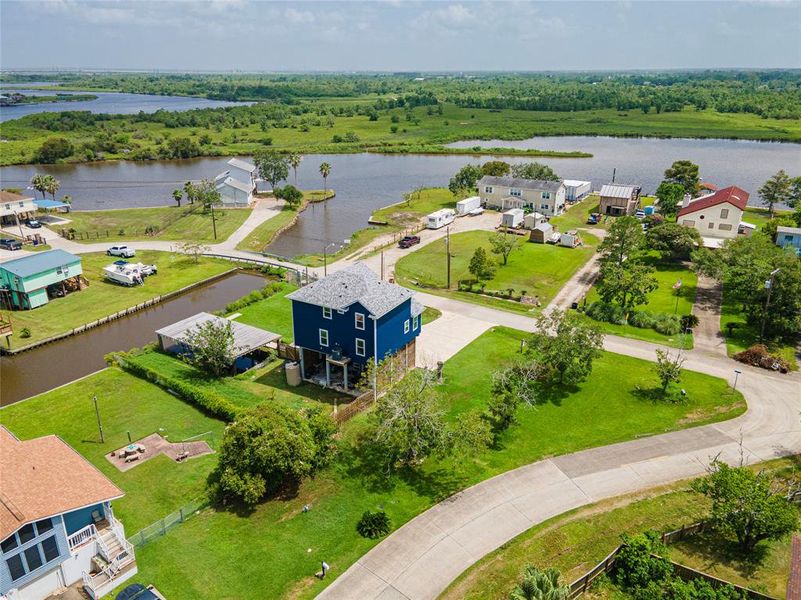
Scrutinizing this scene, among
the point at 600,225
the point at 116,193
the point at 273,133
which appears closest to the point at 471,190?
the point at 600,225

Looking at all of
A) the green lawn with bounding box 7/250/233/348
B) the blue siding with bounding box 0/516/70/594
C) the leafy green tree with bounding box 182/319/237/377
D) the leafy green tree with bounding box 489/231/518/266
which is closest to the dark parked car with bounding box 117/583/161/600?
the blue siding with bounding box 0/516/70/594

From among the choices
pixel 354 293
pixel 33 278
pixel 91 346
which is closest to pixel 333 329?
pixel 354 293

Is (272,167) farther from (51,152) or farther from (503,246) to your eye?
(51,152)

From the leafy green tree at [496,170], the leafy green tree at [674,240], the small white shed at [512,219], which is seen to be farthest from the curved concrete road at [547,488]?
the leafy green tree at [496,170]

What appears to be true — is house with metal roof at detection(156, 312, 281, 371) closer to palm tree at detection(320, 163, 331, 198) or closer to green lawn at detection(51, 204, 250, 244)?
green lawn at detection(51, 204, 250, 244)

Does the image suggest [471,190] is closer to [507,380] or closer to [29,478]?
[507,380]
